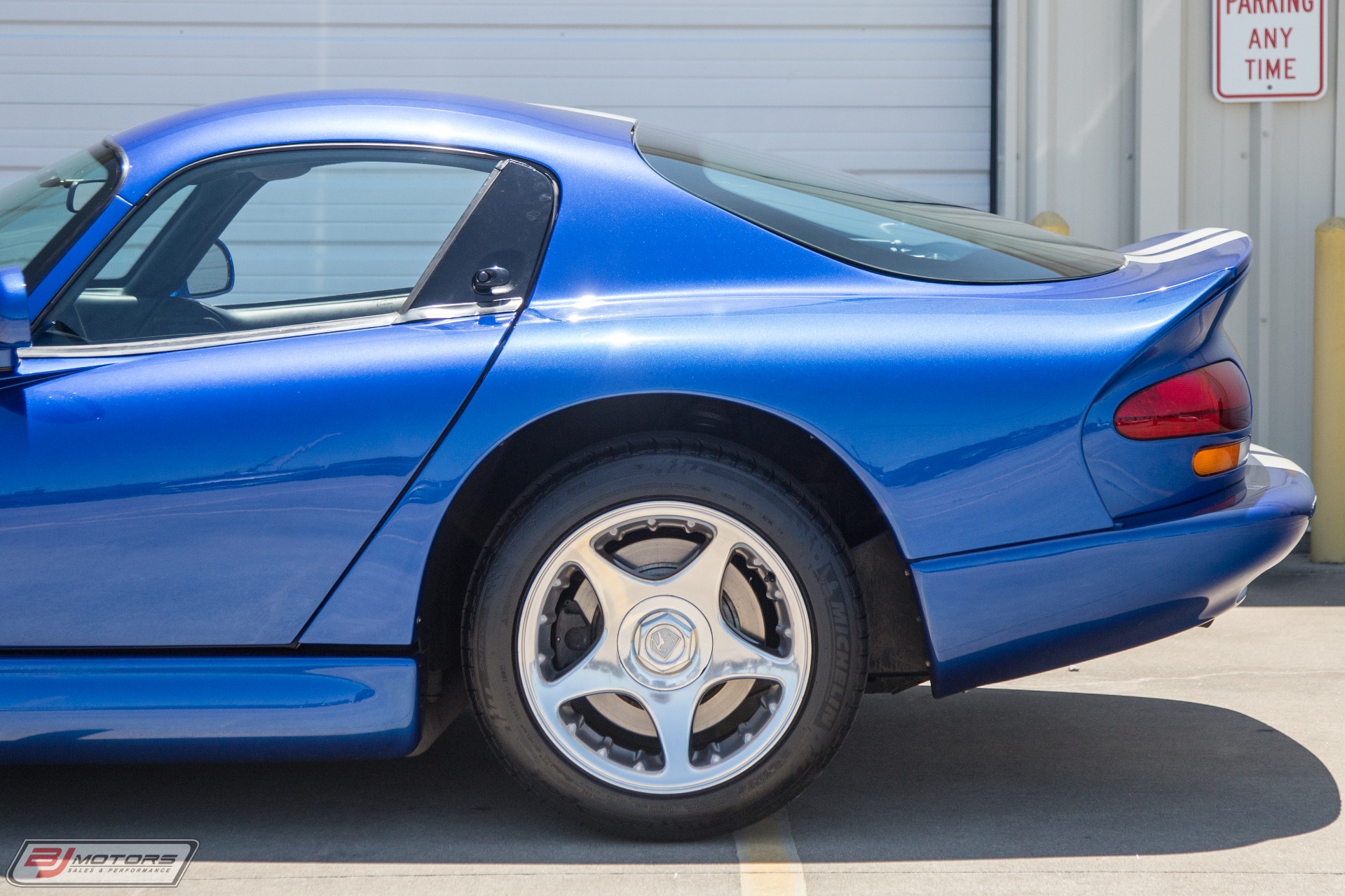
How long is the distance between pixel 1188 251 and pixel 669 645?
1328 mm

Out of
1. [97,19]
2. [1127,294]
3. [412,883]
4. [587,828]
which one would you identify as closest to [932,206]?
[1127,294]

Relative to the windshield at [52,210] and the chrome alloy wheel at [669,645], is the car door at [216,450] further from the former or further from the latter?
the chrome alloy wheel at [669,645]

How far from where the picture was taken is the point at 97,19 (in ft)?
17.2

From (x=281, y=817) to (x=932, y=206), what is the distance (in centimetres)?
185

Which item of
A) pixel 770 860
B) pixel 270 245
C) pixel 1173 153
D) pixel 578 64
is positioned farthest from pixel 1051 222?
pixel 770 860

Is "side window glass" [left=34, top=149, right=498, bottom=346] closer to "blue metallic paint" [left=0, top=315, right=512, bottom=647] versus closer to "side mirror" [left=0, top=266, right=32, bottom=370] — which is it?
"side mirror" [left=0, top=266, right=32, bottom=370]

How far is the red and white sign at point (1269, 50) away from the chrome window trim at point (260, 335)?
3.84 metres

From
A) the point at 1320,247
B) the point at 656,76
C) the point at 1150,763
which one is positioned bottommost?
the point at 1150,763

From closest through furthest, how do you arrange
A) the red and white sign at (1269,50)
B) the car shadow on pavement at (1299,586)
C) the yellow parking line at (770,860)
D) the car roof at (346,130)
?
1. the yellow parking line at (770,860)
2. the car roof at (346,130)
3. the car shadow on pavement at (1299,586)
4. the red and white sign at (1269,50)

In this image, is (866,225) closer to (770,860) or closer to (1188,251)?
(1188,251)

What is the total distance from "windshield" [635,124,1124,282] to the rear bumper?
0.52 m

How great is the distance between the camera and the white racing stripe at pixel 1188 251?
2562mm

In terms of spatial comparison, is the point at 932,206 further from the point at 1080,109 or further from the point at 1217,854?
the point at 1080,109

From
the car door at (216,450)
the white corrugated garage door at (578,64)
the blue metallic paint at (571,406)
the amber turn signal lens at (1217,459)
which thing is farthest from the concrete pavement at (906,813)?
the white corrugated garage door at (578,64)
